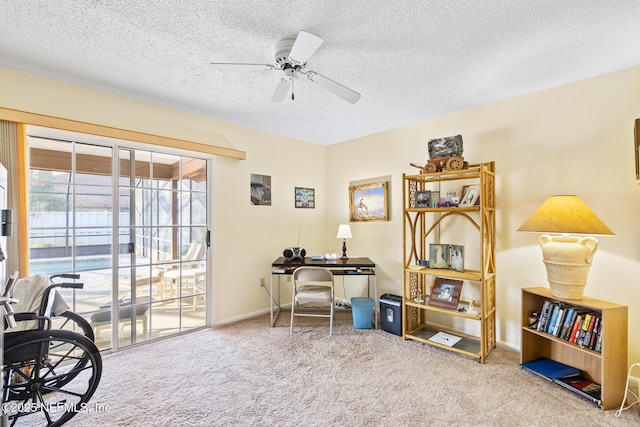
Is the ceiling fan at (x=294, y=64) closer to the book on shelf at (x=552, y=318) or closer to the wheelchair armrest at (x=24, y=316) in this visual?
the wheelchair armrest at (x=24, y=316)

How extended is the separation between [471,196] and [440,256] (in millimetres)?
644

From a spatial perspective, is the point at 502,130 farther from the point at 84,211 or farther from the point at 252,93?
the point at 84,211

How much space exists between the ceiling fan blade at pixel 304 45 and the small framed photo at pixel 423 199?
1744 millimetres

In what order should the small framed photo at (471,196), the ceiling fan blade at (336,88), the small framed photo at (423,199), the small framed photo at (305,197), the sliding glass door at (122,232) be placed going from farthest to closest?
the small framed photo at (305,197)
the small framed photo at (423,199)
the small framed photo at (471,196)
the sliding glass door at (122,232)
the ceiling fan blade at (336,88)

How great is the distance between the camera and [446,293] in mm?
2824

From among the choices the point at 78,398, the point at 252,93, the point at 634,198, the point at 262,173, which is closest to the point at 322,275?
the point at 262,173

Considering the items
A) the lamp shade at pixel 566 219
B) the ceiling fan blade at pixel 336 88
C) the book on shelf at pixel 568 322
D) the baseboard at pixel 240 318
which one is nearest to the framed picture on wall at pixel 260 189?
the baseboard at pixel 240 318

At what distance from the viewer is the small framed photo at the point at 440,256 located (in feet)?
9.40

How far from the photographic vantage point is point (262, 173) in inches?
147

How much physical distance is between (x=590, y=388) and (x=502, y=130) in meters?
2.11

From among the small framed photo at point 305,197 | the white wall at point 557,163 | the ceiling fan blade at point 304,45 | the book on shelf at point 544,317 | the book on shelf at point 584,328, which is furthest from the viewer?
the small framed photo at point 305,197

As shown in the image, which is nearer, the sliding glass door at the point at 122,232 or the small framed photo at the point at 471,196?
the sliding glass door at the point at 122,232

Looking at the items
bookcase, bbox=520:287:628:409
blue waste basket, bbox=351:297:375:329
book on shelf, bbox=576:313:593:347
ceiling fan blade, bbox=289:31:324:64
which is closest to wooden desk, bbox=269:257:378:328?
blue waste basket, bbox=351:297:375:329

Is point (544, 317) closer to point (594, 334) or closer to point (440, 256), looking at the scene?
point (594, 334)
